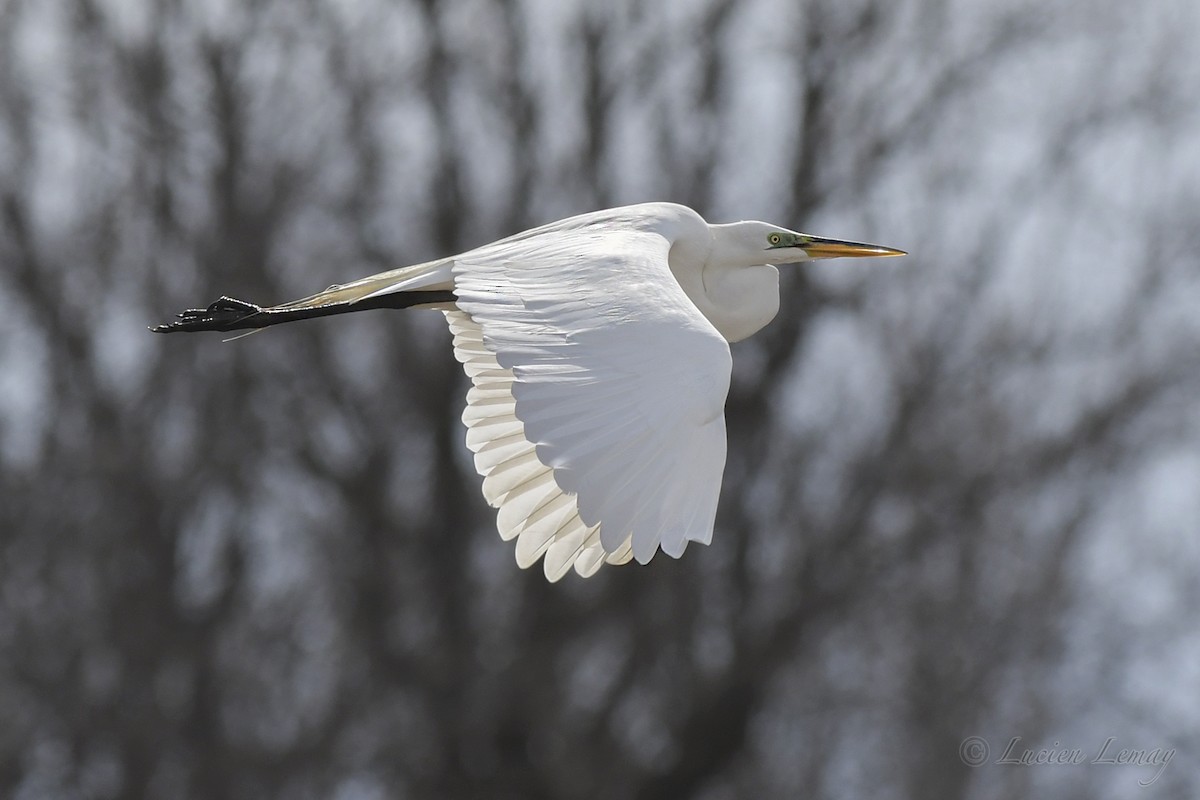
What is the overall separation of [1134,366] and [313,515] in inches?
244

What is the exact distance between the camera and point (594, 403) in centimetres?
462

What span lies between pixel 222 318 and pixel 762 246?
1.61 meters

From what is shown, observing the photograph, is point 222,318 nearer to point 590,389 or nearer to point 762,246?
point 762,246

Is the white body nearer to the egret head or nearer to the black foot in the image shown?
the black foot

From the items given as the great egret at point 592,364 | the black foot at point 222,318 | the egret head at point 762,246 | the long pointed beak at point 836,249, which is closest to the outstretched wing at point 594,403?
the great egret at point 592,364

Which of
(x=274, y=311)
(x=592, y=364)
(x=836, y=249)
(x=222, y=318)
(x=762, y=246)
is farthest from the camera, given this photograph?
(x=836, y=249)

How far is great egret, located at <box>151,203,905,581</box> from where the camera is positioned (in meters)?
4.52

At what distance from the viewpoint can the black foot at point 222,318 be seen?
625cm

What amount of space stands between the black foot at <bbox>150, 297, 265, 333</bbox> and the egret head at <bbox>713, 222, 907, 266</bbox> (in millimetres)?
1383

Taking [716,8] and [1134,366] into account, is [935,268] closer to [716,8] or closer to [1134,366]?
[1134,366]

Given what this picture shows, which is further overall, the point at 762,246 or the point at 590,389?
the point at 762,246

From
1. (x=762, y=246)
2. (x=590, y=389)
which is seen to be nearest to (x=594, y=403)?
(x=590, y=389)

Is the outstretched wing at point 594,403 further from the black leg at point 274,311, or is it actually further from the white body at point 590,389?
the black leg at point 274,311

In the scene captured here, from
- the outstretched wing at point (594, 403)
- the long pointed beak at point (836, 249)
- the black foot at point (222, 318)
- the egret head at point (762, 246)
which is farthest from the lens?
the long pointed beak at point (836, 249)
